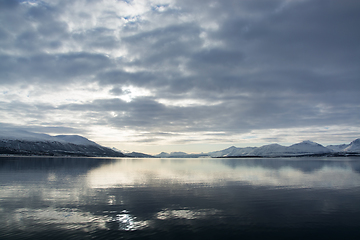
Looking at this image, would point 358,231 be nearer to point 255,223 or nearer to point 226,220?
point 255,223

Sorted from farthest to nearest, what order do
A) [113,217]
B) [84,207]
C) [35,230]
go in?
[84,207], [113,217], [35,230]

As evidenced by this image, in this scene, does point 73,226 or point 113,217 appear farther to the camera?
point 113,217

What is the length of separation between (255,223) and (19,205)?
3020 cm

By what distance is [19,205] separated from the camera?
2738 centimetres

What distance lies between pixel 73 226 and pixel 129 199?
1179 cm

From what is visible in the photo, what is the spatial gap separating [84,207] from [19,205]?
9020 millimetres

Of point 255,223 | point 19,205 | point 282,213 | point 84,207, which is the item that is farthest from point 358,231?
point 19,205

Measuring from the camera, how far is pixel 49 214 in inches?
938

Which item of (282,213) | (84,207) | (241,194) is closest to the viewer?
(282,213)

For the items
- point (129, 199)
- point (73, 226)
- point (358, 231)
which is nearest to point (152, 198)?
point (129, 199)

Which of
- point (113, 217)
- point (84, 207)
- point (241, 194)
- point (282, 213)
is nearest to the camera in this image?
point (113, 217)

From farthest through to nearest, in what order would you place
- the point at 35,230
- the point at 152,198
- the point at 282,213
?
the point at 152,198
the point at 282,213
the point at 35,230

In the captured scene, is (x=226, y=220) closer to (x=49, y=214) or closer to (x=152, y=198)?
(x=152, y=198)

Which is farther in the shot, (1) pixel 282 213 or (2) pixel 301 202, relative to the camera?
(2) pixel 301 202
